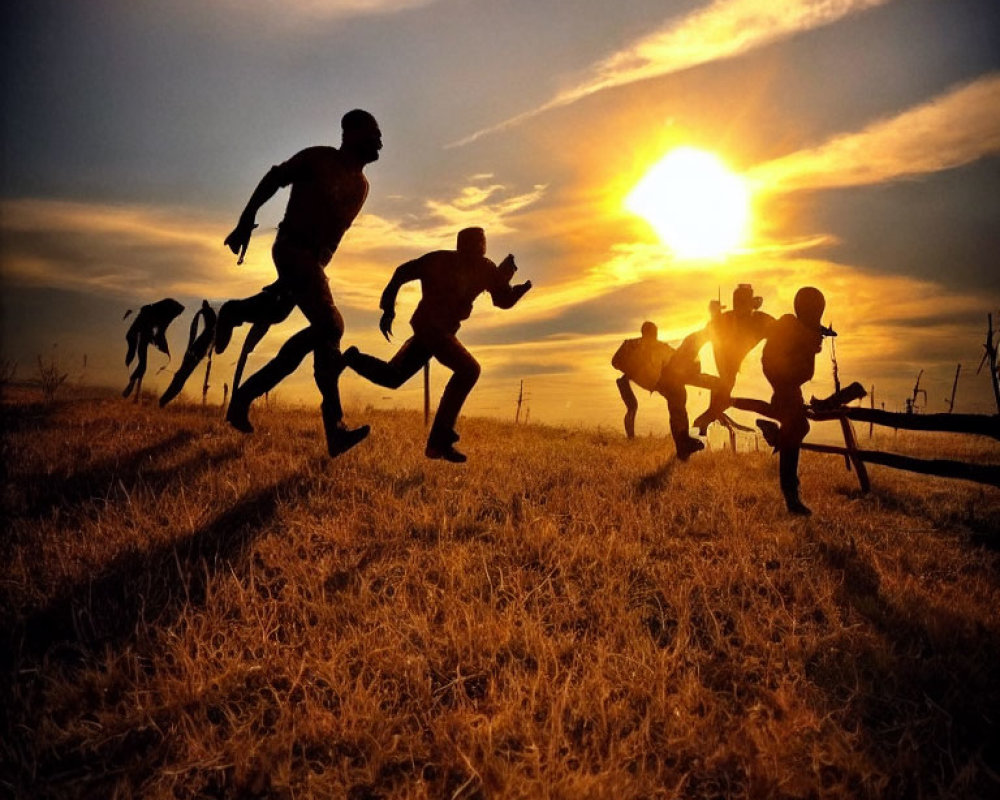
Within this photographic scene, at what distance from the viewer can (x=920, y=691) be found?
281 centimetres

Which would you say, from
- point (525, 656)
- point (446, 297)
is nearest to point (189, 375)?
point (446, 297)

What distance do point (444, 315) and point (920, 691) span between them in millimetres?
4685

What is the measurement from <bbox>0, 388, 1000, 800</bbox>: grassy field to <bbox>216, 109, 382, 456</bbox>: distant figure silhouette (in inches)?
40.3

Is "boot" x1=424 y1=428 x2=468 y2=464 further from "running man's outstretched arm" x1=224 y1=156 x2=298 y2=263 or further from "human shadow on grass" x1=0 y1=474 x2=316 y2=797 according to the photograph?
"running man's outstretched arm" x1=224 y1=156 x2=298 y2=263

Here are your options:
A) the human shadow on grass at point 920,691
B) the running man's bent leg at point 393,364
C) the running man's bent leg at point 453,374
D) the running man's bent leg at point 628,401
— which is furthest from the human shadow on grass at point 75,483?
the running man's bent leg at point 628,401

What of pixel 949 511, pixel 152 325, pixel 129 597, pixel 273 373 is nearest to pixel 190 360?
pixel 152 325

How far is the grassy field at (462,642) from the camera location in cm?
224

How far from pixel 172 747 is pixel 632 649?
2.21m

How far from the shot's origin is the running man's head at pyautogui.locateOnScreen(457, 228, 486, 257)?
5930mm

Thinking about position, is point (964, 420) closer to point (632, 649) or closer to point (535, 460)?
point (632, 649)

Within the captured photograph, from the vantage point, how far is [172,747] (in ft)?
7.48

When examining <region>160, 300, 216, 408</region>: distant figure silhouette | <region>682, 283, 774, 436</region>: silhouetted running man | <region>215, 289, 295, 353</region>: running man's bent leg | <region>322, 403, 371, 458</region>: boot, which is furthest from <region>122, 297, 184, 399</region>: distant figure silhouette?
<region>682, 283, 774, 436</region>: silhouetted running man

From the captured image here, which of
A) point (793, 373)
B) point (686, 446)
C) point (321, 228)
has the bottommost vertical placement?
point (686, 446)

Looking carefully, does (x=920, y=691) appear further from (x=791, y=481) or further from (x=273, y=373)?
(x=273, y=373)
